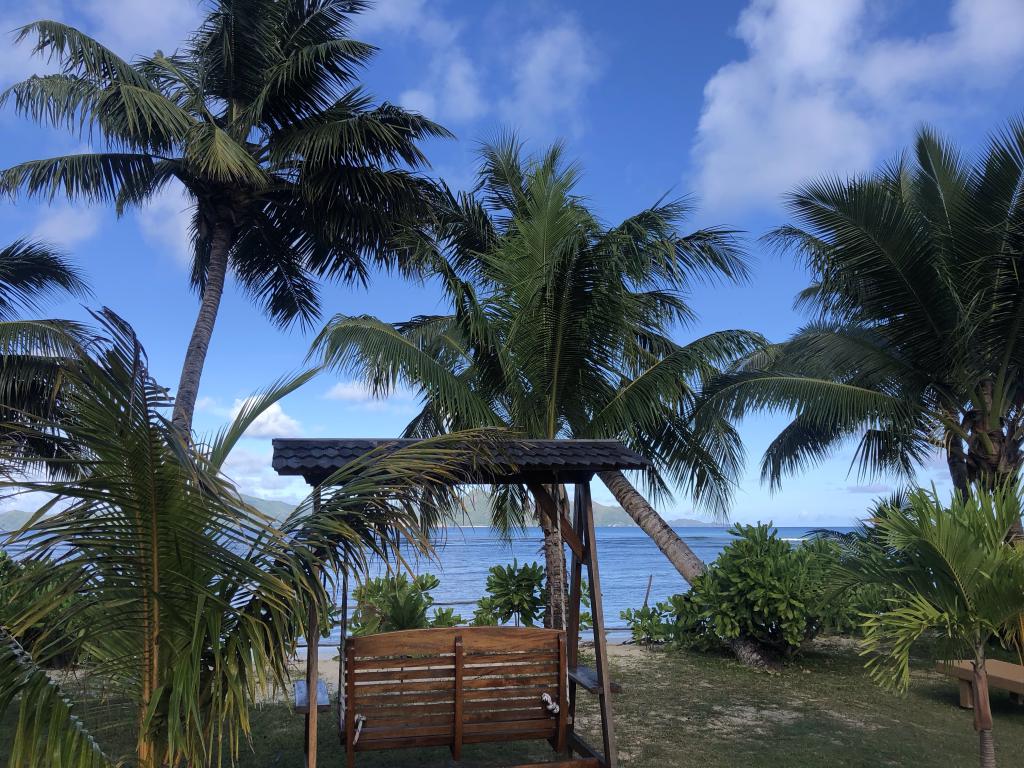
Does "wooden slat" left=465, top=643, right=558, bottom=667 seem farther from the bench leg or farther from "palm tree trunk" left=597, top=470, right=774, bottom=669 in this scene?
"palm tree trunk" left=597, top=470, right=774, bottom=669

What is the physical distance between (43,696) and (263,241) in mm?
12279

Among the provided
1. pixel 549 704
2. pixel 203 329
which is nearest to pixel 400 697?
pixel 549 704

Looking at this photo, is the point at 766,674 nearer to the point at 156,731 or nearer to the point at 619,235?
the point at 619,235

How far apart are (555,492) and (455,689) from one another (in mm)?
1651

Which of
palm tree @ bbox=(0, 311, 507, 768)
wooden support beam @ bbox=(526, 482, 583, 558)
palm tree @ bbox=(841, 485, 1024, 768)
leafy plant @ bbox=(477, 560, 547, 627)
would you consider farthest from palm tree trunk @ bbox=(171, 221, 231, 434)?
palm tree @ bbox=(841, 485, 1024, 768)

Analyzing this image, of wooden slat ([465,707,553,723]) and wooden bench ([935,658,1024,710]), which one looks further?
wooden bench ([935,658,1024,710])

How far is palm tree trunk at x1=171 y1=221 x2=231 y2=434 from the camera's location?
1082cm

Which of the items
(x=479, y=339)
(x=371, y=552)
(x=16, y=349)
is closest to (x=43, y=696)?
(x=371, y=552)

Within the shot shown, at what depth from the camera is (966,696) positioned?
730cm

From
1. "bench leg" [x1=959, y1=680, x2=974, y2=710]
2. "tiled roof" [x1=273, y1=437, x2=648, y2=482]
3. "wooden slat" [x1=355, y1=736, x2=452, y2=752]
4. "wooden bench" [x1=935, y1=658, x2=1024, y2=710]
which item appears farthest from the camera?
"bench leg" [x1=959, y1=680, x2=974, y2=710]

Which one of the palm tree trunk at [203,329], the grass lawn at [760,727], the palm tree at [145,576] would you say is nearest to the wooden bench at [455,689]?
the grass lawn at [760,727]

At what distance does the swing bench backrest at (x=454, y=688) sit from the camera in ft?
17.4

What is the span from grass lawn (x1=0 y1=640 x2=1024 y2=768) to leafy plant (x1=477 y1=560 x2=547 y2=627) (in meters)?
1.78

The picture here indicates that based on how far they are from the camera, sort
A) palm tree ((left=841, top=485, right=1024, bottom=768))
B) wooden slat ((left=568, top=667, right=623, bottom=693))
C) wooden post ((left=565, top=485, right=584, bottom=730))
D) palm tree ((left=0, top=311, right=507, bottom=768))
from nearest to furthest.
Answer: palm tree ((left=0, top=311, right=507, bottom=768)) < palm tree ((left=841, top=485, right=1024, bottom=768)) < wooden slat ((left=568, top=667, right=623, bottom=693)) < wooden post ((left=565, top=485, right=584, bottom=730))
